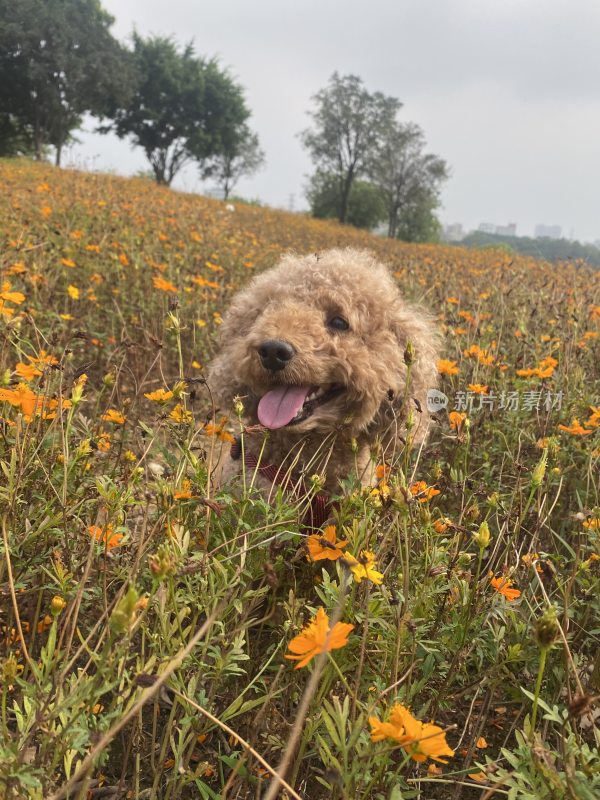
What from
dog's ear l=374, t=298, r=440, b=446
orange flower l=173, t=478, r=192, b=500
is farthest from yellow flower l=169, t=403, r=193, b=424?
dog's ear l=374, t=298, r=440, b=446

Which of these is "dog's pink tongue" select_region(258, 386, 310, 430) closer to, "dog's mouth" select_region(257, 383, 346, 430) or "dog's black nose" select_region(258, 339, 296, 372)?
"dog's mouth" select_region(257, 383, 346, 430)

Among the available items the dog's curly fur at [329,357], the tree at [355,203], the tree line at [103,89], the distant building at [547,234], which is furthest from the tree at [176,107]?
the dog's curly fur at [329,357]

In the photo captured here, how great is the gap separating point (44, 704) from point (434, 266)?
27.4 ft

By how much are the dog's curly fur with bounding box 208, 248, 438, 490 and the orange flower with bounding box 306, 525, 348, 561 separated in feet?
2.71

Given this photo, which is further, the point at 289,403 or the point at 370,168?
the point at 370,168

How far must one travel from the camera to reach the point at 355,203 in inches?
1914

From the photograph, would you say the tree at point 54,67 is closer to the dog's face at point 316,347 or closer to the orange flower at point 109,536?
the dog's face at point 316,347

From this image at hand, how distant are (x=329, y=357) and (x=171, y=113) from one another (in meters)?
47.4

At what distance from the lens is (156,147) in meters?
44.5

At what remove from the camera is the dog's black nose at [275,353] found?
8.00 ft

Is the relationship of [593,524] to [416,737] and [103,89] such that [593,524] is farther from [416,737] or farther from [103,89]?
[103,89]

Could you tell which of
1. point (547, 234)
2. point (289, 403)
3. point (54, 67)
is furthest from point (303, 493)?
point (54, 67)

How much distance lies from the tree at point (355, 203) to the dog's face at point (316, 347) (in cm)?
4707

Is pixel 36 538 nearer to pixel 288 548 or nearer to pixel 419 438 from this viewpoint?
pixel 288 548
